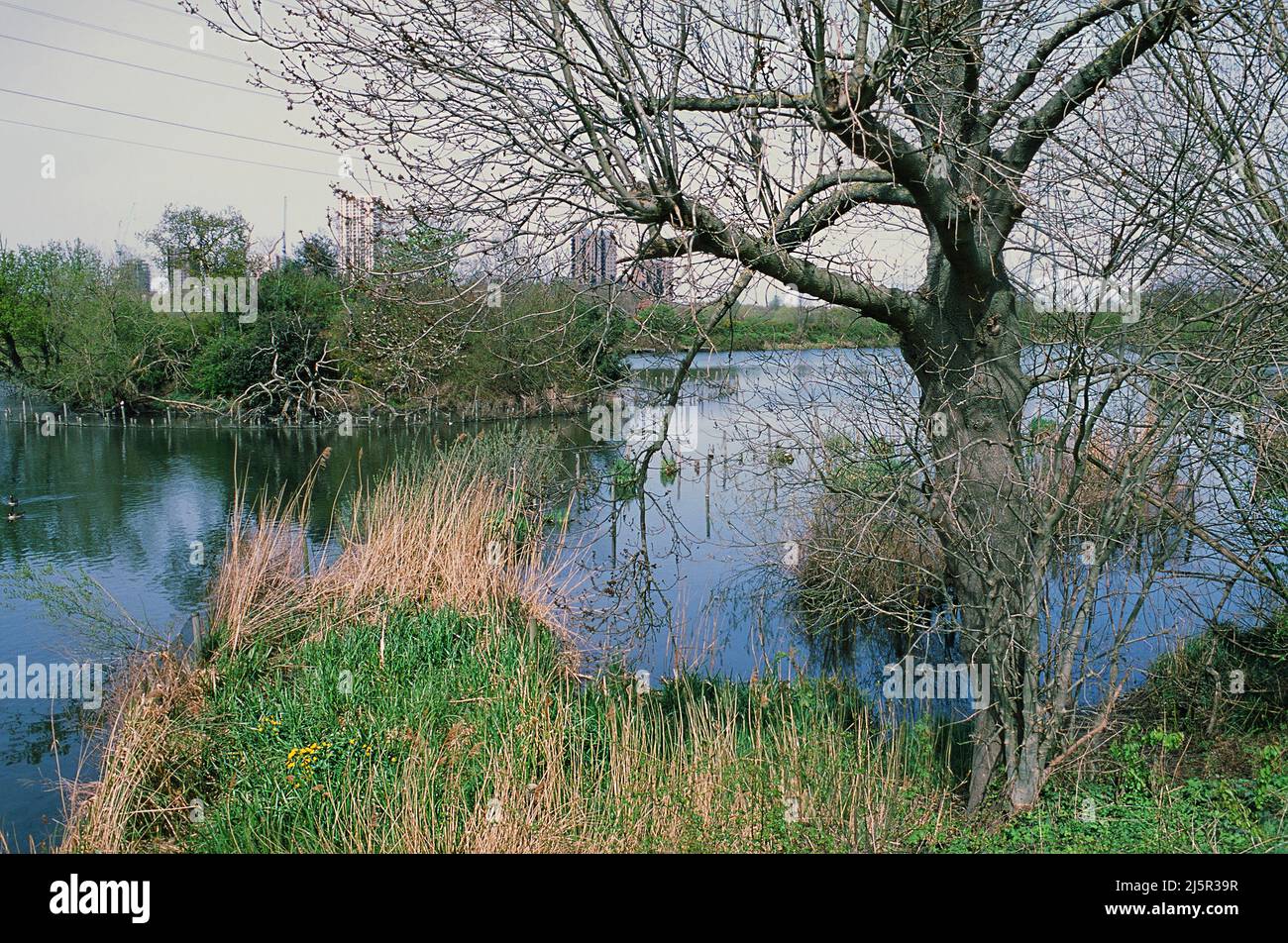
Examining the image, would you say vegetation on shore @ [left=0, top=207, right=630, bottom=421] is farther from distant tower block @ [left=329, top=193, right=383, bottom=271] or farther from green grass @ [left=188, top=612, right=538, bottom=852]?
distant tower block @ [left=329, top=193, right=383, bottom=271]

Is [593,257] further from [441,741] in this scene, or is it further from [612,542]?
[441,741]

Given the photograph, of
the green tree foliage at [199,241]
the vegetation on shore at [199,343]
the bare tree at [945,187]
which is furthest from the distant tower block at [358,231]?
the green tree foliage at [199,241]

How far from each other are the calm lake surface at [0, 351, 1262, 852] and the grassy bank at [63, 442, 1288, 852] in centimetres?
70

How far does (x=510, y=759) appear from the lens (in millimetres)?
4488

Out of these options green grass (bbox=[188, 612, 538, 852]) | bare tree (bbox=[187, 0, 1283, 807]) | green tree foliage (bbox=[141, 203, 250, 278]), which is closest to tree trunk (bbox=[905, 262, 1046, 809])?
bare tree (bbox=[187, 0, 1283, 807])

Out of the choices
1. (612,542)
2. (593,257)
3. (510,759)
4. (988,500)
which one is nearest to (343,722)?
(510,759)

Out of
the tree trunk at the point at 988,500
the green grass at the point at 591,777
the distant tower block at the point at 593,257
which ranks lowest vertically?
the green grass at the point at 591,777

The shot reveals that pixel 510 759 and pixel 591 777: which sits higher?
pixel 510 759

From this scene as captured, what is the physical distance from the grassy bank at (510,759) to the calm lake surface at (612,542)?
0.70 meters

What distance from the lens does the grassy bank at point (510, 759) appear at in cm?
425

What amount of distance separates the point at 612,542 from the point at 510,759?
7.78ft

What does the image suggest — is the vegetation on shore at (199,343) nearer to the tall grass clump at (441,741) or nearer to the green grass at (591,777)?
the tall grass clump at (441,741)

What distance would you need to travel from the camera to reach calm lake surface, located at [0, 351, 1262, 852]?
19.6 ft
